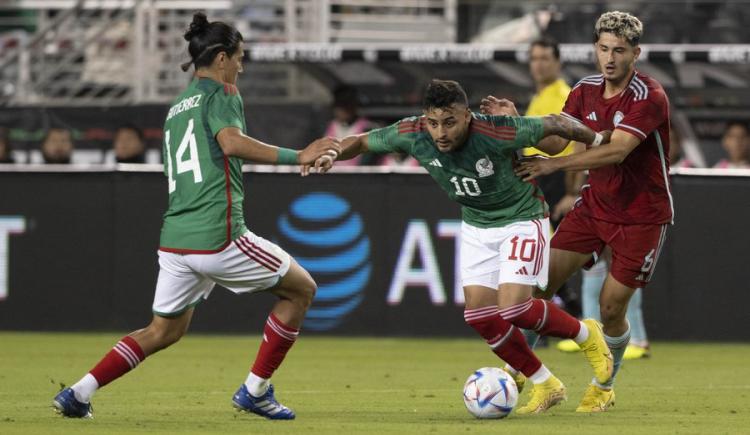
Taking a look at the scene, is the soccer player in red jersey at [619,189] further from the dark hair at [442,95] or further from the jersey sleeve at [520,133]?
the dark hair at [442,95]

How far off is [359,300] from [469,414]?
5662 millimetres

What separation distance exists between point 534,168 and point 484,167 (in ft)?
0.97

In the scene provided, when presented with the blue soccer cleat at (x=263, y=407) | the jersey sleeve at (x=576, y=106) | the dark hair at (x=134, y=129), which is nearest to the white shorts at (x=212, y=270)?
the blue soccer cleat at (x=263, y=407)

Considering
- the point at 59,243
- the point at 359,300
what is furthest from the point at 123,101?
the point at 359,300

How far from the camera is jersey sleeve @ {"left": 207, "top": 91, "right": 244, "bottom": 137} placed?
8281mm

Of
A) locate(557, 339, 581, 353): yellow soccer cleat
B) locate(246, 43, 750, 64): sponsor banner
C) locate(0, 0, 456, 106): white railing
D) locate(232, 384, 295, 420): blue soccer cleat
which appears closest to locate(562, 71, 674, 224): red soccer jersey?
locate(232, 384, 295, 420): blue soccer cleat

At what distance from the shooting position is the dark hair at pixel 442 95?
8453mm

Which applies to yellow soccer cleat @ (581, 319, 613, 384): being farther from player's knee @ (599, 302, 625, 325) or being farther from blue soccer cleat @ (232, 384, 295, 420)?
blue soccer cleat @ (232, 384, 295, 420)

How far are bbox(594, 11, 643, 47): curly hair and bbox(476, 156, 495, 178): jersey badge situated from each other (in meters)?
1.17

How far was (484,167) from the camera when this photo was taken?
344 inches

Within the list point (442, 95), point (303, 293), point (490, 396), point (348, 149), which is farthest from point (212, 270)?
point (490, 396)

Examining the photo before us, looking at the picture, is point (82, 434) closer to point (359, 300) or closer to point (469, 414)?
point (469, 414)

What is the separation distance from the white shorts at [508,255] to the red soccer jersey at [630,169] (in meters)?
0.51

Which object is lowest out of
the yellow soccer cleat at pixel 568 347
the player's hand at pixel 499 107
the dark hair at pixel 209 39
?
the yellow soccer cleat at pixel 568 347
